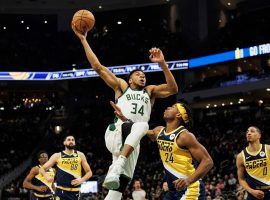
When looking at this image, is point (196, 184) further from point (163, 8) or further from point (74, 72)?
point (163, 8)

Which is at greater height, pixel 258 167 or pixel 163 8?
pixel 163 8

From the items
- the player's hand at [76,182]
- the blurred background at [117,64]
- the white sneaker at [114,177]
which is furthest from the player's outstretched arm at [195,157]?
the blurred background at [117,64]

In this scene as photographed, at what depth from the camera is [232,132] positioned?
29078 mm

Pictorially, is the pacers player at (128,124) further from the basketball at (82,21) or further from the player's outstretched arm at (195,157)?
the player's outstretched arm at (195,157)

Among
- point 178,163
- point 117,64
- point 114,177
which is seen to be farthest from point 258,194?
point 117,64

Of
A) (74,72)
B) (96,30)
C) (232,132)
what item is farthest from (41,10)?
(232,132)

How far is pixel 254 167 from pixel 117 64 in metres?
28.2

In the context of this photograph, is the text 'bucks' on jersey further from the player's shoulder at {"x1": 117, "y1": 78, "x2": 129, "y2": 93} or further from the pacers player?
the player's shoulder at {"x1": 117, "y1": 78, "x2": 129, "y2": 93}

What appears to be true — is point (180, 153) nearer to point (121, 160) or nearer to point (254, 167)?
point (121, 160)

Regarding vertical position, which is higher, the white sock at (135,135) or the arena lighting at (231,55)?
the arena lighting at (231,55)

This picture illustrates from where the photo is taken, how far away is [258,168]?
338 inches

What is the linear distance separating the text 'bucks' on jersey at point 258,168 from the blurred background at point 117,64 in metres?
16.9

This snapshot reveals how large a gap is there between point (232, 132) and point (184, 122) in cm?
2288

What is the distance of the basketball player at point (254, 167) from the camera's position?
849cm
